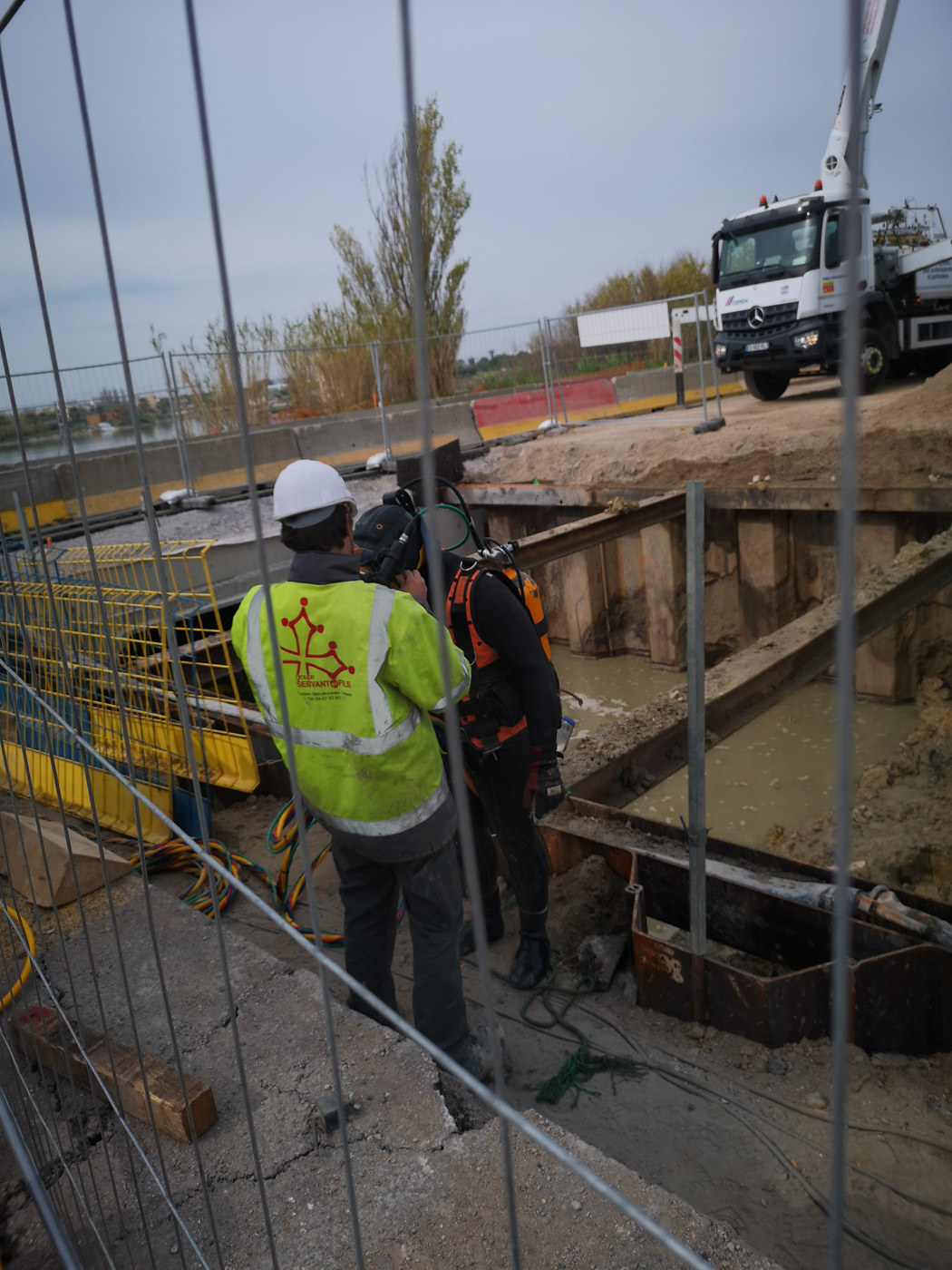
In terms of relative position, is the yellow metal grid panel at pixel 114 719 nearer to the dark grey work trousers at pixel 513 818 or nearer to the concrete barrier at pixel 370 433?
the dark grey work trousers at pixel 513 818

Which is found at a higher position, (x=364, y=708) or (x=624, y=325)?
(x=624, y=325)

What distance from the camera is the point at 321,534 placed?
105 inches

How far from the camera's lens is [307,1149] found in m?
2.37

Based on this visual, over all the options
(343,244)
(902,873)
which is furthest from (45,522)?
(902,873)

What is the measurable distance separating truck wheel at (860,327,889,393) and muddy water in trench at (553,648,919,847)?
5.06 meters

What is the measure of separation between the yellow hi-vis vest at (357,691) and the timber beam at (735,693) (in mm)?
1356

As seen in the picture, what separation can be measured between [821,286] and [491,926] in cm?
1006

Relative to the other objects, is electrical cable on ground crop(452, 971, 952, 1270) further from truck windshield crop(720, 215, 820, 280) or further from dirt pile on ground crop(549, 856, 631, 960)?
truck windshield crop(720, 215, 820, 280)

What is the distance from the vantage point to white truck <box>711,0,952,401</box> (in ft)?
36.9

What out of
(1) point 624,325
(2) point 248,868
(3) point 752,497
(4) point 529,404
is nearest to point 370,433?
(4) point 529,404

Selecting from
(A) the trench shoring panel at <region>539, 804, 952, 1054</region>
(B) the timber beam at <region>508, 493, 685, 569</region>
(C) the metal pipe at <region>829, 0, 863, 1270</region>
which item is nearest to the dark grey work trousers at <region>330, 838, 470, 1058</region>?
(A) the trench shoring panel at <region>539, 804, 952, 1054</region>

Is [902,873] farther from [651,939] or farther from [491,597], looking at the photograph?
[491,597]

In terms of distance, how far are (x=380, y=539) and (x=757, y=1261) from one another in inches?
86.1

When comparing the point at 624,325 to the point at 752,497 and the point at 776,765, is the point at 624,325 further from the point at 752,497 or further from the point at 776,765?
the point at 776,765
